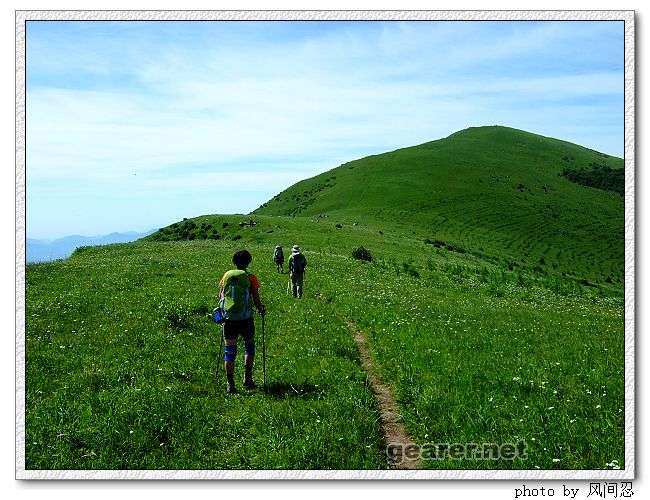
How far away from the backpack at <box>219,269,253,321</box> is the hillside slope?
198ft

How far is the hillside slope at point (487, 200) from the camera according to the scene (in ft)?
258

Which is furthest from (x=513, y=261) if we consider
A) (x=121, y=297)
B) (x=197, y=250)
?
(x=121, y=297)

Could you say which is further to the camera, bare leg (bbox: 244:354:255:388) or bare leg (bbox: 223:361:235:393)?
bare leg (bbox: 244:354:255:388)

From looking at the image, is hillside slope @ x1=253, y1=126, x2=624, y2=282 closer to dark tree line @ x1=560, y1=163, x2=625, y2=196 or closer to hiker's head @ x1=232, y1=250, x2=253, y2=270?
dark tree line @ x1=560, y1=163, x2=625, y2=196

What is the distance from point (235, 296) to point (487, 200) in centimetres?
9738

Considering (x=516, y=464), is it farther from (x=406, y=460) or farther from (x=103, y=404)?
(x=103, y=404)

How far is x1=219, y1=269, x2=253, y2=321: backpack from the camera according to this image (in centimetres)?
1086

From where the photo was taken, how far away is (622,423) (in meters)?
9.52

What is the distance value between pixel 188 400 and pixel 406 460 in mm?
4227

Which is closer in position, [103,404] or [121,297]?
[103,404]

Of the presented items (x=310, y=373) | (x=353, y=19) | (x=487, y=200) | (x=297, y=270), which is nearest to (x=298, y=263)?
(x=297, y=270)

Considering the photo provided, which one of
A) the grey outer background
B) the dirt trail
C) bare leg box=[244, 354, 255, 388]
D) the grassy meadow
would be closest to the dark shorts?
bare leg box=[244, 354, 255, 388]

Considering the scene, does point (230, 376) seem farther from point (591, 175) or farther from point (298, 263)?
point (591, 175)
